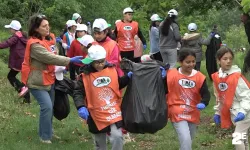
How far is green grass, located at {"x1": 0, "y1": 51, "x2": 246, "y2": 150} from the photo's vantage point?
268 inches

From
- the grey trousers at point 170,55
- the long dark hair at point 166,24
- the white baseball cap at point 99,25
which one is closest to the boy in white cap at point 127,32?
the long dark hair at point 166,24

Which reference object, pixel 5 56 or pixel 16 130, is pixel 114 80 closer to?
pixel 16 130

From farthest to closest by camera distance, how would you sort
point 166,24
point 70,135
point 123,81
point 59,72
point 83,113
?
point 166,24 → point 70,135 → point 59,72 → point 123,81 → point 83,113

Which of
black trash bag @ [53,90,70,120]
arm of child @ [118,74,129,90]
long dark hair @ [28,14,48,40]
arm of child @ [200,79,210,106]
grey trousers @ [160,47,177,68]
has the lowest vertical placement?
grey trousers @ [160,47,177,68]

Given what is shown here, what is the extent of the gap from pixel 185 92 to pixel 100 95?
100cm

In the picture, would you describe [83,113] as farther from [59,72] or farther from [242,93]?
[242,93]

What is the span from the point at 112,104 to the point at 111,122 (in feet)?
0.71

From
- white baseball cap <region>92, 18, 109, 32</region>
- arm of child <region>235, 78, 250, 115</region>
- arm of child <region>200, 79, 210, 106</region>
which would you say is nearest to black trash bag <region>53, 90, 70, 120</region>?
white baseball cap <region>92, 18, 109, 32</region>

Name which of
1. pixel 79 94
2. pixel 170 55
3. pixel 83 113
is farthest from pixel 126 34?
pixel 83 113

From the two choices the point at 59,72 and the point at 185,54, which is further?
the point at 59,72

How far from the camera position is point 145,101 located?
5.29 m

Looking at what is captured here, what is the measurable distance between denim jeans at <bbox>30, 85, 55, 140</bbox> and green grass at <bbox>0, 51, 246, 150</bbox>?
0.18 meters

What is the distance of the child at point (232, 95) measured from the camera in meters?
5.47

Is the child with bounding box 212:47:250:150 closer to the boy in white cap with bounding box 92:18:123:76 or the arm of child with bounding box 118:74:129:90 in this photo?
the arm of child with bounding box 118:74:129:90
